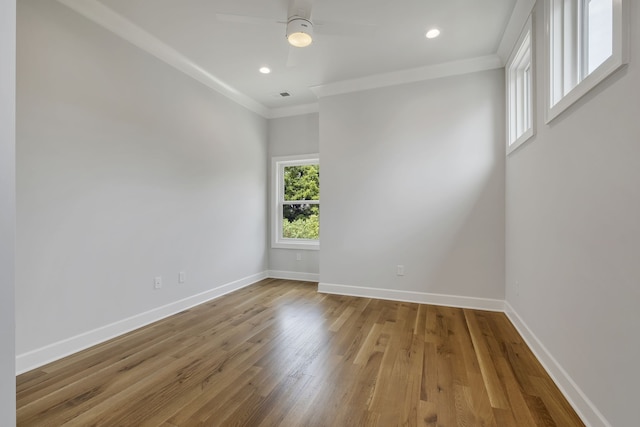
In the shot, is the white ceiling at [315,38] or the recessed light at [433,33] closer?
the white ceiling at [315,38]

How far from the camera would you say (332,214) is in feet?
13.4

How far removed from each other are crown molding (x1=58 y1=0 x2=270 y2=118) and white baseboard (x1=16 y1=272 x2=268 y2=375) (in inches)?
106

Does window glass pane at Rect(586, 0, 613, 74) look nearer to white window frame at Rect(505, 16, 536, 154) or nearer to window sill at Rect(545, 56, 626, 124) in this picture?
window sill at Rect(545, 56, 626, 124)

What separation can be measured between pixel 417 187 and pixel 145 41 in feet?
11.2

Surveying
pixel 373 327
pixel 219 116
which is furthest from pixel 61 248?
pixel 373 327

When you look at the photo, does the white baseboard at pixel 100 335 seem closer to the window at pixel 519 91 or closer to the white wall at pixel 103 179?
the white wall at pixel 103 179

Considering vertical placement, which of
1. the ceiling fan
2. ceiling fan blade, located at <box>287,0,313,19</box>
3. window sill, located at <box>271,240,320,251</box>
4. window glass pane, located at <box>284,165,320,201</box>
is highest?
ceiling fan blade, located at <box>287,0,313,19</box>

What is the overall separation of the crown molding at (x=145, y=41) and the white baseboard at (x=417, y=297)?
3132 mm

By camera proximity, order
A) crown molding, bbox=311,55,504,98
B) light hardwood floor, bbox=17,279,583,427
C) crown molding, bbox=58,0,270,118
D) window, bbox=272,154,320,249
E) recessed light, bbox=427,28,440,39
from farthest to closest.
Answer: window, bbox=272,154,320,249
crown molding, bbox=311,55,504,98
recessed light, bbox=427,28,440,39
crown molding, bbox=58,0,270,118
light hardwood floor, bbox=17,279,583,427

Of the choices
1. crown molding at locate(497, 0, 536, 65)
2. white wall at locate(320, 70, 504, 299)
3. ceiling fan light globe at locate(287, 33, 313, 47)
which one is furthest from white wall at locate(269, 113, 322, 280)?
crown molding at locate(497, 0, 536, 65)

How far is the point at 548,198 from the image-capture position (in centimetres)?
208

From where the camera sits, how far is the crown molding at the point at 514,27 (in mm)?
2414

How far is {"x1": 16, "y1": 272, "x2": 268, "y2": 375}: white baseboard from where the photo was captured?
2.07m

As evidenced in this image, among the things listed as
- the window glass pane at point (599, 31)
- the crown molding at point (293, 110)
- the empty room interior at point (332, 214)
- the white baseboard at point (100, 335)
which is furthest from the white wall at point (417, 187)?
the white baseboard at point (100, 335)
